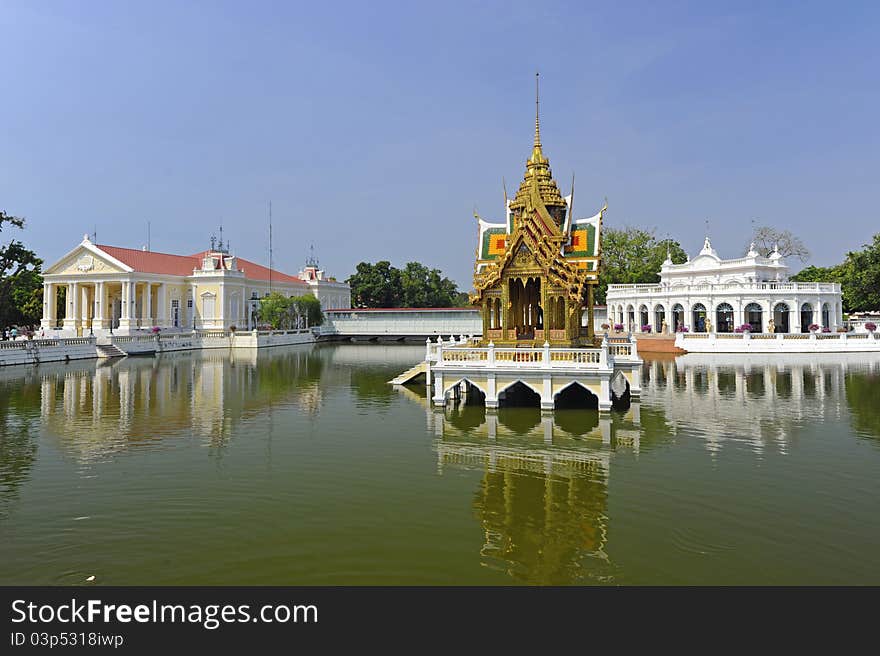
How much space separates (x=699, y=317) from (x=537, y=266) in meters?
41.4

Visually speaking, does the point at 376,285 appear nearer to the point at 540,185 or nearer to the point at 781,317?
the point at 781,317

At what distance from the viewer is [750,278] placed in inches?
2142

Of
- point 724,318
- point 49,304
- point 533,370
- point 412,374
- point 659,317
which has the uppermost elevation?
point 49,304

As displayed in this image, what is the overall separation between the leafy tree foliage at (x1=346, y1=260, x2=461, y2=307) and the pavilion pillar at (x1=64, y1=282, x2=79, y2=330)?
3556cm

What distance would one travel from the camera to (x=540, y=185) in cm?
2183

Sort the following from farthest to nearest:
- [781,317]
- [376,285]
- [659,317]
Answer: [376,285] → [659,317] → [781,317]

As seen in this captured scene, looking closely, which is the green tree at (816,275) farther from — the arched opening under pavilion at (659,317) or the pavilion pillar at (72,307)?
the pavilion pillar at (72,307)

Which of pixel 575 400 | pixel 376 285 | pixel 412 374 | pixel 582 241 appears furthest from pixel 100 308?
pixel 575 400

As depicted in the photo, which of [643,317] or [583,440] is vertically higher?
[643,317]

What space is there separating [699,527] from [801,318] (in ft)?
167

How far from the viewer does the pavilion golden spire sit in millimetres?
21609

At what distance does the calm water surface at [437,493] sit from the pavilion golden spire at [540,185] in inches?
311

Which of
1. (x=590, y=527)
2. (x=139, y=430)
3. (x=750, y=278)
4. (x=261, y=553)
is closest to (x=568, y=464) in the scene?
(x=590, y=527)
